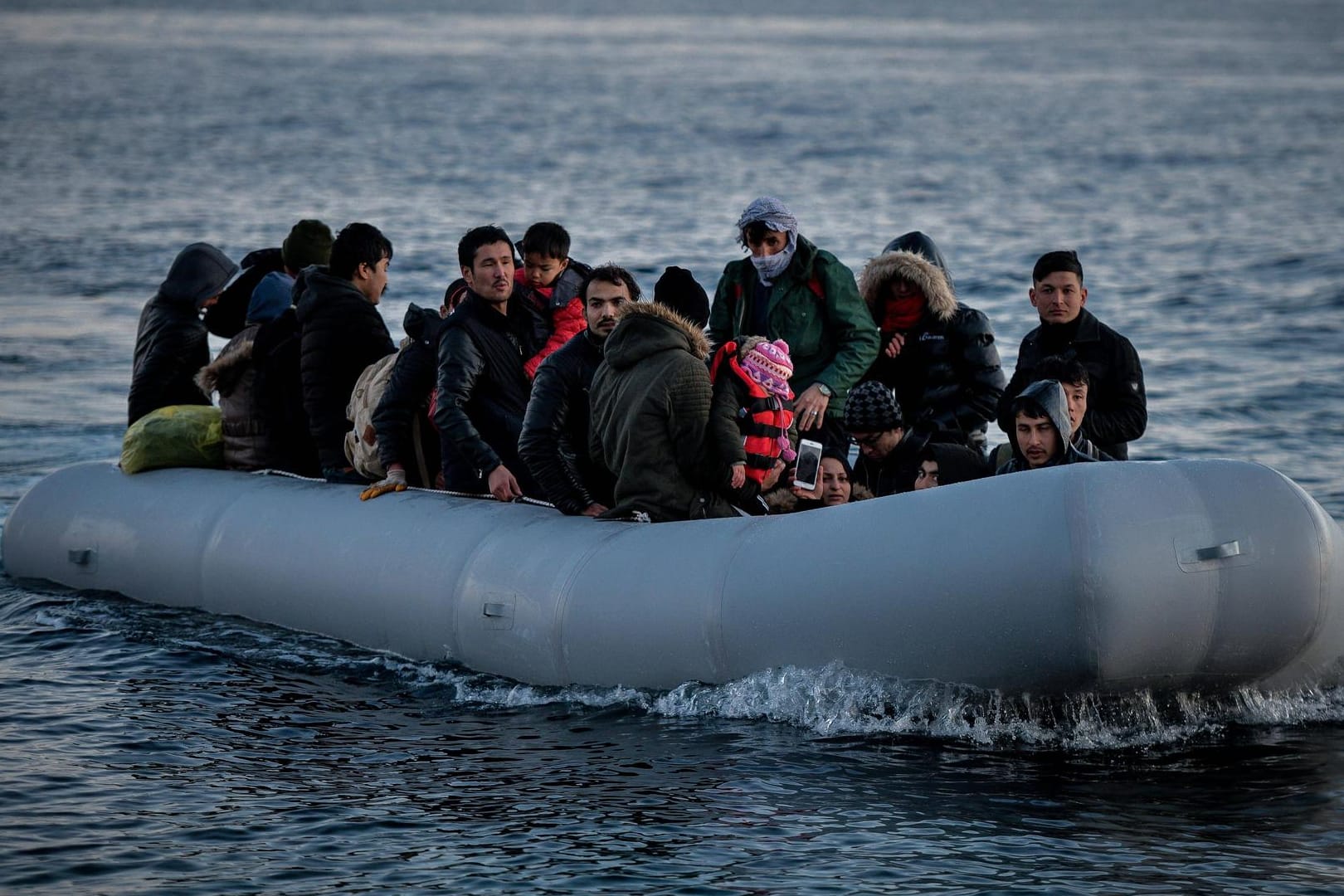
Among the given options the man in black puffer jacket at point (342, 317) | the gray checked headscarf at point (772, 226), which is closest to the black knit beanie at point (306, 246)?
the man in black puffer jacket at point (342, 317)

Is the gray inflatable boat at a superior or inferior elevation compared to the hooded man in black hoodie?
inferior

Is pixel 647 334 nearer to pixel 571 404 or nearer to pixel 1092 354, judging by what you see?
pixel 571 404

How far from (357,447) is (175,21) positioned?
274 feet

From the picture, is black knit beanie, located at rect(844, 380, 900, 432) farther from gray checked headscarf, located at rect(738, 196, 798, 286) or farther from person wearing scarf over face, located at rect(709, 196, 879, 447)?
gray checked headscarf, located at rect(738, 196, 798, 286)

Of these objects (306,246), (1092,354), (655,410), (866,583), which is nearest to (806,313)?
(655,410)

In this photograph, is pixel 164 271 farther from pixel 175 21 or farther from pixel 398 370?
pixel 175 21

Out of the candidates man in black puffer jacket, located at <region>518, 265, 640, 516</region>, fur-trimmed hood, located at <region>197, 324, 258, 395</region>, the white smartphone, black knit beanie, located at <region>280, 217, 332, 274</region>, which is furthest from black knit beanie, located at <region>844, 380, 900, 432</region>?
fur-trimmed hood, located at <region>197, 324, 258, 395</region>

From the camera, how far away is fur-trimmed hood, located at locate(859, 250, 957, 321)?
348 inches

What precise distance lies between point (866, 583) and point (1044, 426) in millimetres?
929

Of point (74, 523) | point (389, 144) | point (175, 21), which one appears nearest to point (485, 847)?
point (74, 523)

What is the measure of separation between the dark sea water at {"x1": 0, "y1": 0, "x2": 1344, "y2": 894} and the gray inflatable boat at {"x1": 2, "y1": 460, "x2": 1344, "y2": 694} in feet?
0.52

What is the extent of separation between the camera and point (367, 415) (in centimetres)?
888

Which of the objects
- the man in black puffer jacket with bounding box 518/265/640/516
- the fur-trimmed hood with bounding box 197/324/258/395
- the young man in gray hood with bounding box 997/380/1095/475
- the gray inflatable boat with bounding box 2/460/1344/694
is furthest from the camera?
the fur-trimmed hood with bounding box 197/324/258/395

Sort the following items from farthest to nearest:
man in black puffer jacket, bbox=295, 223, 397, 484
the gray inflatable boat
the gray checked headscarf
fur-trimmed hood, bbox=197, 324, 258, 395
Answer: fur-trimmed hood, bbox=197, 324, 258, 395, man in black puffer jacket, bbox=295, 223, 397, 484, the gray checked headscarf, the gray inflatable boat
